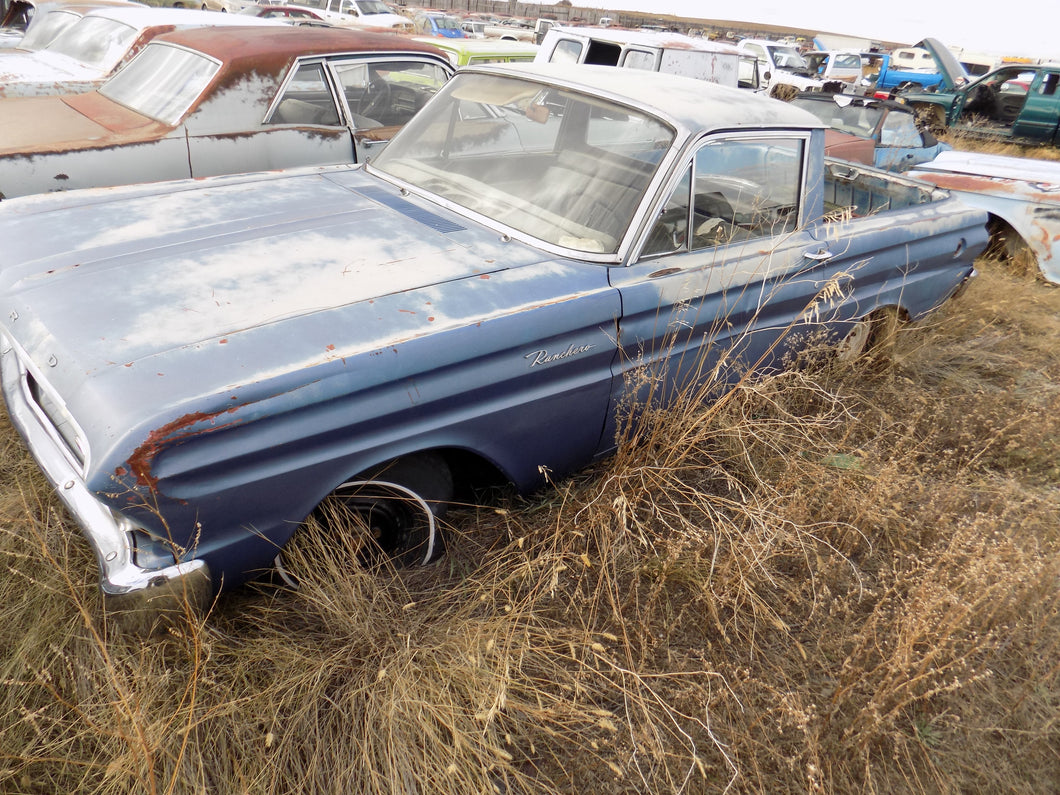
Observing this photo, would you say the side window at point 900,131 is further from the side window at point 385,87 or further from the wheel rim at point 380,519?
the wheel rim at point 380,519

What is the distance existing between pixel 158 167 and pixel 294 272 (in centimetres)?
240

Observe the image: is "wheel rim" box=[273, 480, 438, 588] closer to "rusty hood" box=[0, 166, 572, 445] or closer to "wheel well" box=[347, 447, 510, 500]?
"wheel well" box=[347, 447, 510, 500]

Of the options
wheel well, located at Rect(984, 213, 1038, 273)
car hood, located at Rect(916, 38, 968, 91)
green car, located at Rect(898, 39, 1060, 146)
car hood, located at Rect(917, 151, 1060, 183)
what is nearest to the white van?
car hood, located at Rect(916, 38, 968, 91)

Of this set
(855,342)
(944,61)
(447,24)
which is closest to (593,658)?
(855,342)

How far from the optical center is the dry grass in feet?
6.11

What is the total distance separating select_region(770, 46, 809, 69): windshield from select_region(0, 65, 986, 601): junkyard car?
58.5 feet

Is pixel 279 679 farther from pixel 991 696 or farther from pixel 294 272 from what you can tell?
pixel 991 696

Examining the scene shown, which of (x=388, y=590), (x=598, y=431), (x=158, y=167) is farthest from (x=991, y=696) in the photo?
(x=158, y=167)

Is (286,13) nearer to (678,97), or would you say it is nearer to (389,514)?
(678,97)

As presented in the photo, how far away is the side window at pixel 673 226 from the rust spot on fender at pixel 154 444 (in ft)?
5.49

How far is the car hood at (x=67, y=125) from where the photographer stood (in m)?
3.81

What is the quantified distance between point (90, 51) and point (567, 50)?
5139mm

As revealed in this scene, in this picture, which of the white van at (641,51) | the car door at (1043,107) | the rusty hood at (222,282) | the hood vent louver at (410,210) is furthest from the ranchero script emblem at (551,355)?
the car door at (1043,107)

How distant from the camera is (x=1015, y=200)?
5289 millimetres
